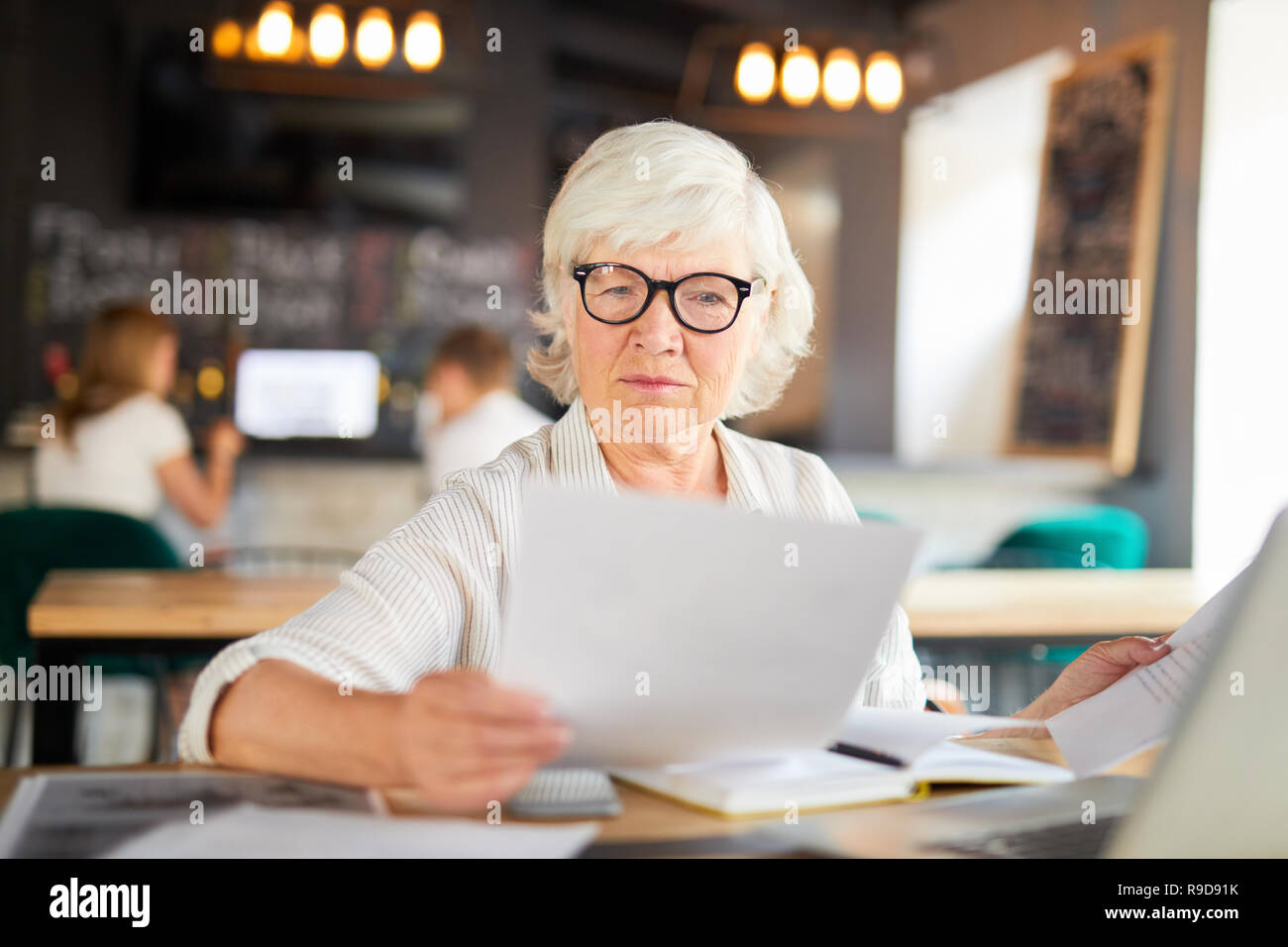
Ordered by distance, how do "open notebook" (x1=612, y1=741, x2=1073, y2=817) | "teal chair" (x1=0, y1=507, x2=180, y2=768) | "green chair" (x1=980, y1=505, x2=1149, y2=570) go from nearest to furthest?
1. "open notebook" (x1=612, y1=741, x2=1073, y2=817)
2. "teal chair" (x1=0, y1=507, x2=180, y2=768)
3. "green chair" (x1=980, y1=505, x2=1149, y2=570)

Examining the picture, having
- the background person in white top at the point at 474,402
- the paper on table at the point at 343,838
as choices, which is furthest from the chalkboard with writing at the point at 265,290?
the paper on table at the point at 343,838

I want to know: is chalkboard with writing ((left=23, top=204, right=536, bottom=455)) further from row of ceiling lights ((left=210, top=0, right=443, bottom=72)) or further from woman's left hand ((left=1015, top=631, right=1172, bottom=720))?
woman's left hand ((left=1015, top=631, right=1172, bottom=720))

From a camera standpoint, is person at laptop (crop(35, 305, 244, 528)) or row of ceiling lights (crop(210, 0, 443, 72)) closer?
row of ceiling lights (crop(210, 0, 443, 72))

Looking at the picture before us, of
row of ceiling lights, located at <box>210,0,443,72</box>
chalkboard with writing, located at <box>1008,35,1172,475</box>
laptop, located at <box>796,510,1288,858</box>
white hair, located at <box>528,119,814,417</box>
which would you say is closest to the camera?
laptop, located at <box>796,510,1288,858</box>

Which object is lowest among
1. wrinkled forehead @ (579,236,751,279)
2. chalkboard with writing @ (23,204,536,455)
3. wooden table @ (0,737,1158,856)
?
wooden table @ (0,737,1158,856)

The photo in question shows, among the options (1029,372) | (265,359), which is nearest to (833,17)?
(1029,372)

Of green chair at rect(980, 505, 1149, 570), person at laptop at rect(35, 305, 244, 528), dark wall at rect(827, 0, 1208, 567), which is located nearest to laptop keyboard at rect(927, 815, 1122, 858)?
green chair at rect(980, 505, 1149, 570)

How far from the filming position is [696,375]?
1.38 m

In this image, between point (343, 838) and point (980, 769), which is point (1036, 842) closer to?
point (980, 769)

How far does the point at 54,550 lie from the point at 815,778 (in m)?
2.33

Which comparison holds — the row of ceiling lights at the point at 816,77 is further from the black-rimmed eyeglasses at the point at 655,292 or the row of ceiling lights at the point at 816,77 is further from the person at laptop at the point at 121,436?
the black-rimmed eyeglasses at the point at 655,292

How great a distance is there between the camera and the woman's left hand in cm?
111

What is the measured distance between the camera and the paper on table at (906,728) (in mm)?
1027

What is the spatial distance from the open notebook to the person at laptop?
3039mm
